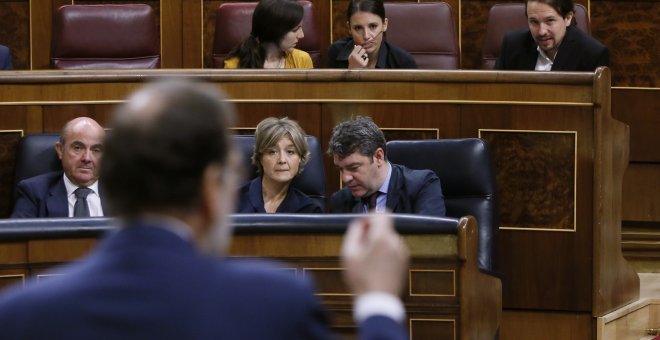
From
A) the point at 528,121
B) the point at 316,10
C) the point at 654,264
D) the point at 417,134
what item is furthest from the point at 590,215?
the point at 316,10

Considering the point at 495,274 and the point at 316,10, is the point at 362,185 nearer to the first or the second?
the point at 495,274

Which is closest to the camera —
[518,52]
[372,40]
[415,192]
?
[415,192]

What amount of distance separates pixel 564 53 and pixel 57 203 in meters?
1.28

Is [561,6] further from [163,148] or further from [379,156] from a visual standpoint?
[163,148]

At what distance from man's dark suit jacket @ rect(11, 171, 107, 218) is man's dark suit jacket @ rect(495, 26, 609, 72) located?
44.8 inches

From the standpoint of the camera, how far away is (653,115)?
12.4 ft

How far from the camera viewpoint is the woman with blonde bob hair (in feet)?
9.15

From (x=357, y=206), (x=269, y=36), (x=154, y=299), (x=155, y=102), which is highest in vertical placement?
(x=269, y=36)

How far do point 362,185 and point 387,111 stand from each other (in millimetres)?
326

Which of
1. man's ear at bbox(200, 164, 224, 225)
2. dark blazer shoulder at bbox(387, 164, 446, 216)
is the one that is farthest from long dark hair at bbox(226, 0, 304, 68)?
man's ear at bbox(200, 164, 224, 225)

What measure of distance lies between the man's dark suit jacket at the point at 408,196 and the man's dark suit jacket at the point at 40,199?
527mm

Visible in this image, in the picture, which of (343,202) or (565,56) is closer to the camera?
(343,202)

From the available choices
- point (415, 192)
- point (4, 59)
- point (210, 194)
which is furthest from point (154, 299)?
point (4, 59)

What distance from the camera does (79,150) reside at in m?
2.85
